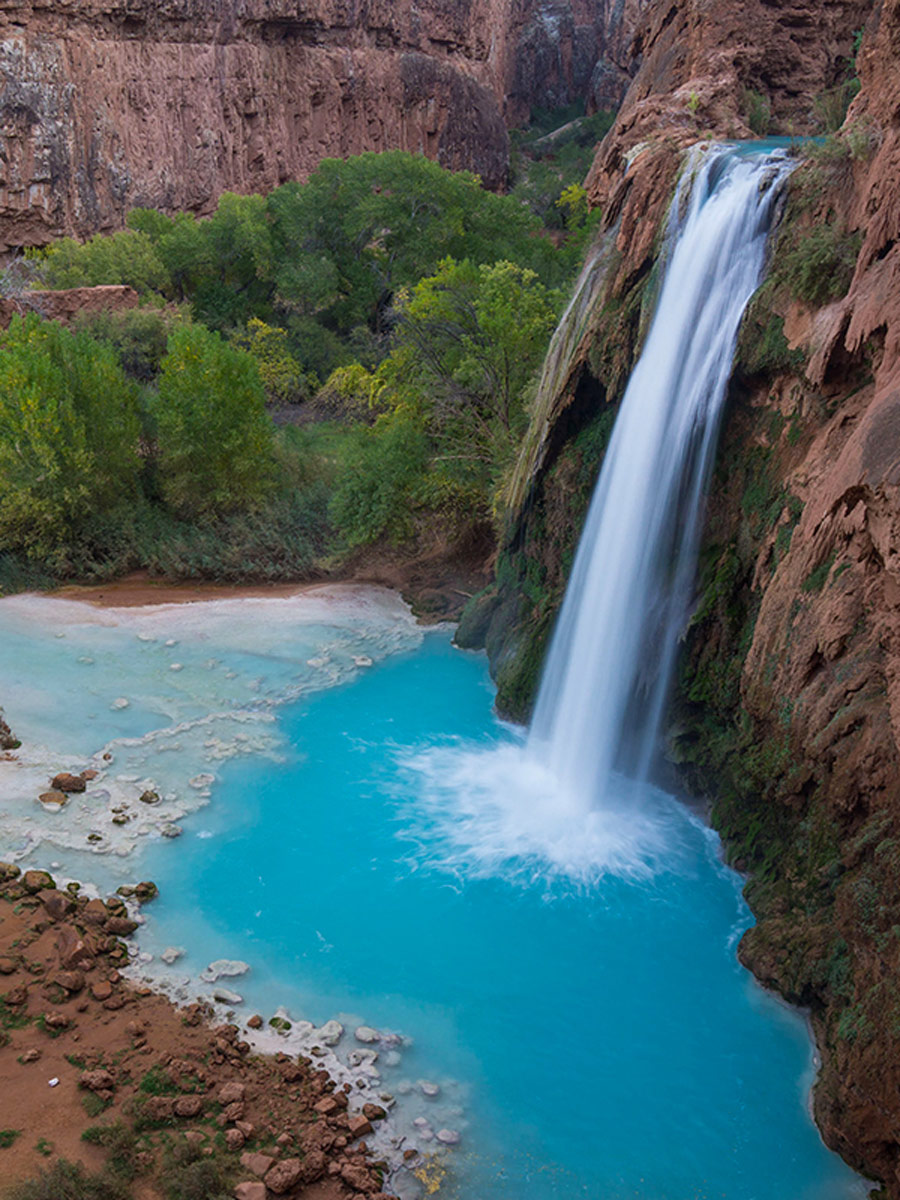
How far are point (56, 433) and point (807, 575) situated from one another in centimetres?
1672

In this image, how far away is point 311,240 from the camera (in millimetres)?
36531

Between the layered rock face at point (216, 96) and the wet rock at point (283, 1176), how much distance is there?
46785mm

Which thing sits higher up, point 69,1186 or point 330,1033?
point 69,1186

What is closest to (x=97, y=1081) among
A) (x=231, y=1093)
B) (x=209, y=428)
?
(x=231, y=1093)

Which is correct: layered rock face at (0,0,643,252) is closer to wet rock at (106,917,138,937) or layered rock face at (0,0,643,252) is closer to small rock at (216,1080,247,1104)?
wet rock at (106,917,138,937)

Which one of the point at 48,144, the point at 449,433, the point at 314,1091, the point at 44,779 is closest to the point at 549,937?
the point at 314,1091

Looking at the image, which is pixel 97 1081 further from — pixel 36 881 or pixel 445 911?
pixel 445 911

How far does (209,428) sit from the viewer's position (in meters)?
21.0

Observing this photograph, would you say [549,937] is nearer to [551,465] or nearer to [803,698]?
[803,698]

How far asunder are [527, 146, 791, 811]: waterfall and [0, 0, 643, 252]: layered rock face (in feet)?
134

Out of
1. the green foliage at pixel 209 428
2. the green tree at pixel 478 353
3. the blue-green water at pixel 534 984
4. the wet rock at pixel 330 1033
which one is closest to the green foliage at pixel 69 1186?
the wet rock at pixel 330 1033

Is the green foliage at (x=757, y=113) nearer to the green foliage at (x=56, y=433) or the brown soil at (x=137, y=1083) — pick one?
the green foliage at (x=56, y=433)

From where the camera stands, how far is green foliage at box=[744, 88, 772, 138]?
1844cm

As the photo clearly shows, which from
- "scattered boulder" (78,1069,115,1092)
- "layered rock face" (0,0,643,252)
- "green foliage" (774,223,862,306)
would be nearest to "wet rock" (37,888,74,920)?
"scattered boulder" (78,1069,115,1092)
